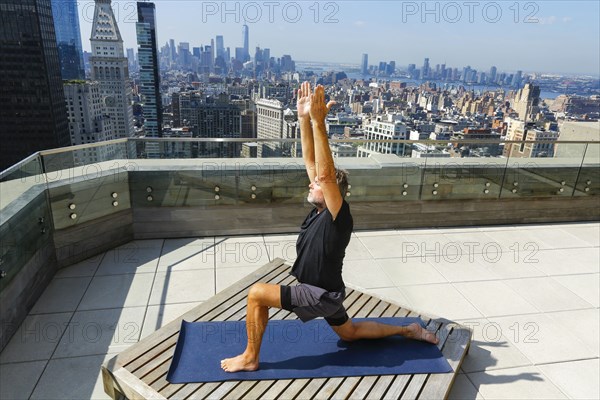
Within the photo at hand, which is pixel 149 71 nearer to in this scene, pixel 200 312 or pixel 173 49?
pixel 173 49

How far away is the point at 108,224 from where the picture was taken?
4.93 meters

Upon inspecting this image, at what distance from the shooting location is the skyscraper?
260 feet

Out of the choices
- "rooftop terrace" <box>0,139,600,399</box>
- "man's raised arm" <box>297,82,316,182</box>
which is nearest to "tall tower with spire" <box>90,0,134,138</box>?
"rooftop terrace" <box>0,139,600,399</box>

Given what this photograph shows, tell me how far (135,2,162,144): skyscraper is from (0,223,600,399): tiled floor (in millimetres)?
70374

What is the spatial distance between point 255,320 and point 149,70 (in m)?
106

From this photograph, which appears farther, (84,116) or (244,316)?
(84,116)

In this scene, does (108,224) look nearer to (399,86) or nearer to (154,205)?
(154,205)

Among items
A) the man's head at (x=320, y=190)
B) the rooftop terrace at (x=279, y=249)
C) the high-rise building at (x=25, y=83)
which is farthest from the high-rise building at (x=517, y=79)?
the man's head at (x=320, y=190)

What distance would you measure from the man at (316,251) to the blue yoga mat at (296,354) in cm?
15

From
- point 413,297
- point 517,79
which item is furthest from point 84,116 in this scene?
point 517,79

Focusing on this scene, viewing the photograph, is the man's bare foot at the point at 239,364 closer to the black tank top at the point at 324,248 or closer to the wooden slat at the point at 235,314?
the wooden slat at the point at 235,314

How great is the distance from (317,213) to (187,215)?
342 centimetres

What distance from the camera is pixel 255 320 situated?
252 centimetres

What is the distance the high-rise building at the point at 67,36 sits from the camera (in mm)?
68000
